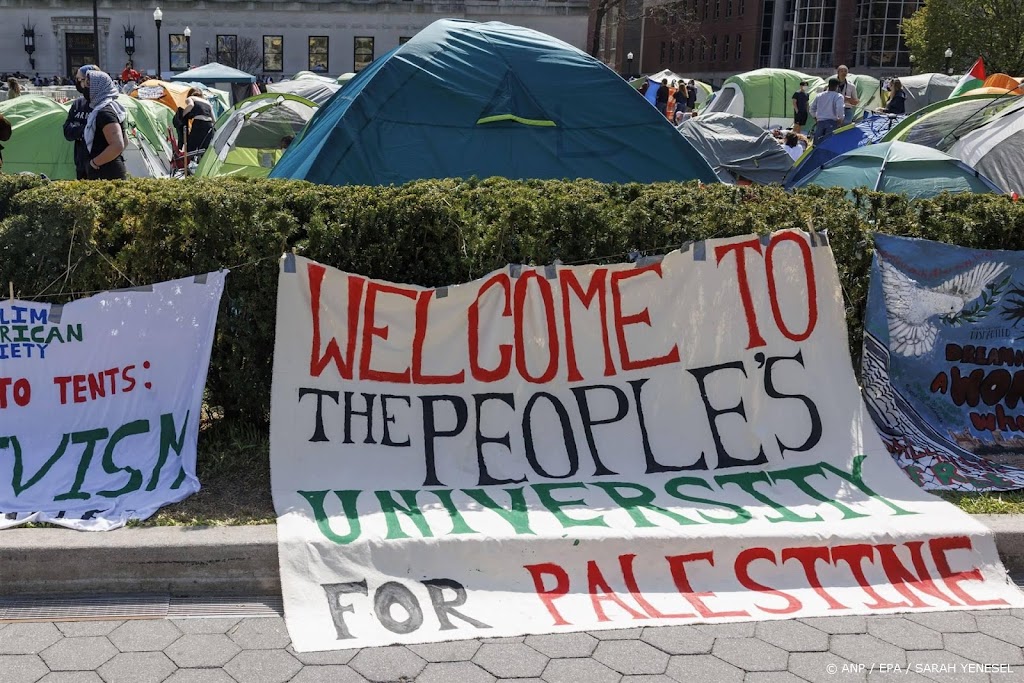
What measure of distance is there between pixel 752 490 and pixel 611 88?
494 centimetres

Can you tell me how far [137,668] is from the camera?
3.48 metres

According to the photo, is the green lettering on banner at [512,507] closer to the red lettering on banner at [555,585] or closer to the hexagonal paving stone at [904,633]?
the red lettering on banner at [555,585]

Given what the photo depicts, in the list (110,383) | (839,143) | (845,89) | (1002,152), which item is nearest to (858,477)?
(110,383)

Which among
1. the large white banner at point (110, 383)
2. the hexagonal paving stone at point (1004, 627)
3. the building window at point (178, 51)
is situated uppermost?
the building window at point (178, 51)

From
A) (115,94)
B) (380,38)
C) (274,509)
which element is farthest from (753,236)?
(380,38)

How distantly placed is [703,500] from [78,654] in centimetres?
262

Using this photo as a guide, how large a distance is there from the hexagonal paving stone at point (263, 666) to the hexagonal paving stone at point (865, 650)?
1.93 m

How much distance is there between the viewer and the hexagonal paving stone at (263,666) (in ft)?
11.4

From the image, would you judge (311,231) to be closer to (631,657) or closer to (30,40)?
(631,657)

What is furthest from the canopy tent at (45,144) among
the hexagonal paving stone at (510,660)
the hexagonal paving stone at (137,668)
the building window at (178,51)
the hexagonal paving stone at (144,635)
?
the building window at (178,51)

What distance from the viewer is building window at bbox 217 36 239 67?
67.4 metres

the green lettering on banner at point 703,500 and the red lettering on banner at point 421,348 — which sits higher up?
the red lettering on banner at point 421,348

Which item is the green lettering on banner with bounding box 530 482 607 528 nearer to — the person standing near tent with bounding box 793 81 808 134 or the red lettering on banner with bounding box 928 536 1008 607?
the red lettering on banner with bounding box 928 536 1008 607

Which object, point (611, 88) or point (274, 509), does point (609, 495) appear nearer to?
point (274, 509)
